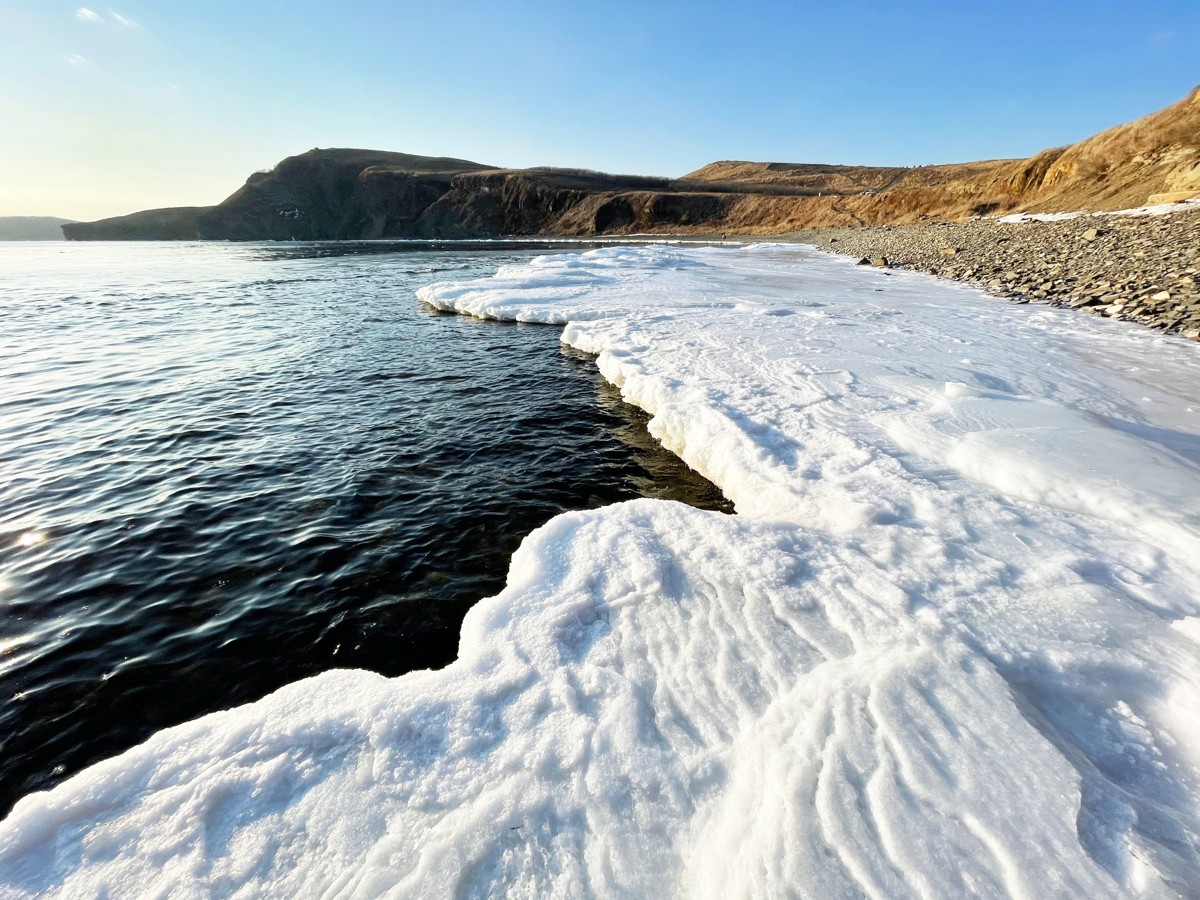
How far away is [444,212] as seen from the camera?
106375 millimetres

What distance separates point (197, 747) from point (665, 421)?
567 cm

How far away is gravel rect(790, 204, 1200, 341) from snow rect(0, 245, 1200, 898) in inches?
357

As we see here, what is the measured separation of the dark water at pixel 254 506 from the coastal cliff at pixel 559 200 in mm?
49750

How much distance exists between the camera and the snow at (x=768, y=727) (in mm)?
2031

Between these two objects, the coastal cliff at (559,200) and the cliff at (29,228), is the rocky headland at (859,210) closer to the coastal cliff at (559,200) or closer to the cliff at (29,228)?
the coastal cliff at (559,200)

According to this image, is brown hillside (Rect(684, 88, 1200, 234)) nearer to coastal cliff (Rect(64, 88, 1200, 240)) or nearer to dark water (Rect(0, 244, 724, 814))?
coastal cliff (Rect(64, 88, 1200, 240))

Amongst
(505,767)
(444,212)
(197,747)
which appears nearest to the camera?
(505,767)

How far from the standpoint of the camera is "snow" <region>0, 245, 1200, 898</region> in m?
2.03

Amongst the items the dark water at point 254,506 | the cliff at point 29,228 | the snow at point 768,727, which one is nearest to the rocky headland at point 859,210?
the snow at point 768,727

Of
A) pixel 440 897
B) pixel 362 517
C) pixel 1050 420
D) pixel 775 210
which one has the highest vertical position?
pixel 775 210

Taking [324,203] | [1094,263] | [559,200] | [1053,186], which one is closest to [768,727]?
[1094,263]

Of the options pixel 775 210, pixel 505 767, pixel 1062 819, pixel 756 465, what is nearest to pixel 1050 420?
pixel 756 465

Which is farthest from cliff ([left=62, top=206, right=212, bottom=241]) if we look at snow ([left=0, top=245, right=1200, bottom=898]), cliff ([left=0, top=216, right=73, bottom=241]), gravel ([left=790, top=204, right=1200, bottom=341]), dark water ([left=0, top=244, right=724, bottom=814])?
snow ([left=0, top=245, right=1200, bottom=898])

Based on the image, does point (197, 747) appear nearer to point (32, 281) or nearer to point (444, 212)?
point (32, 281)
